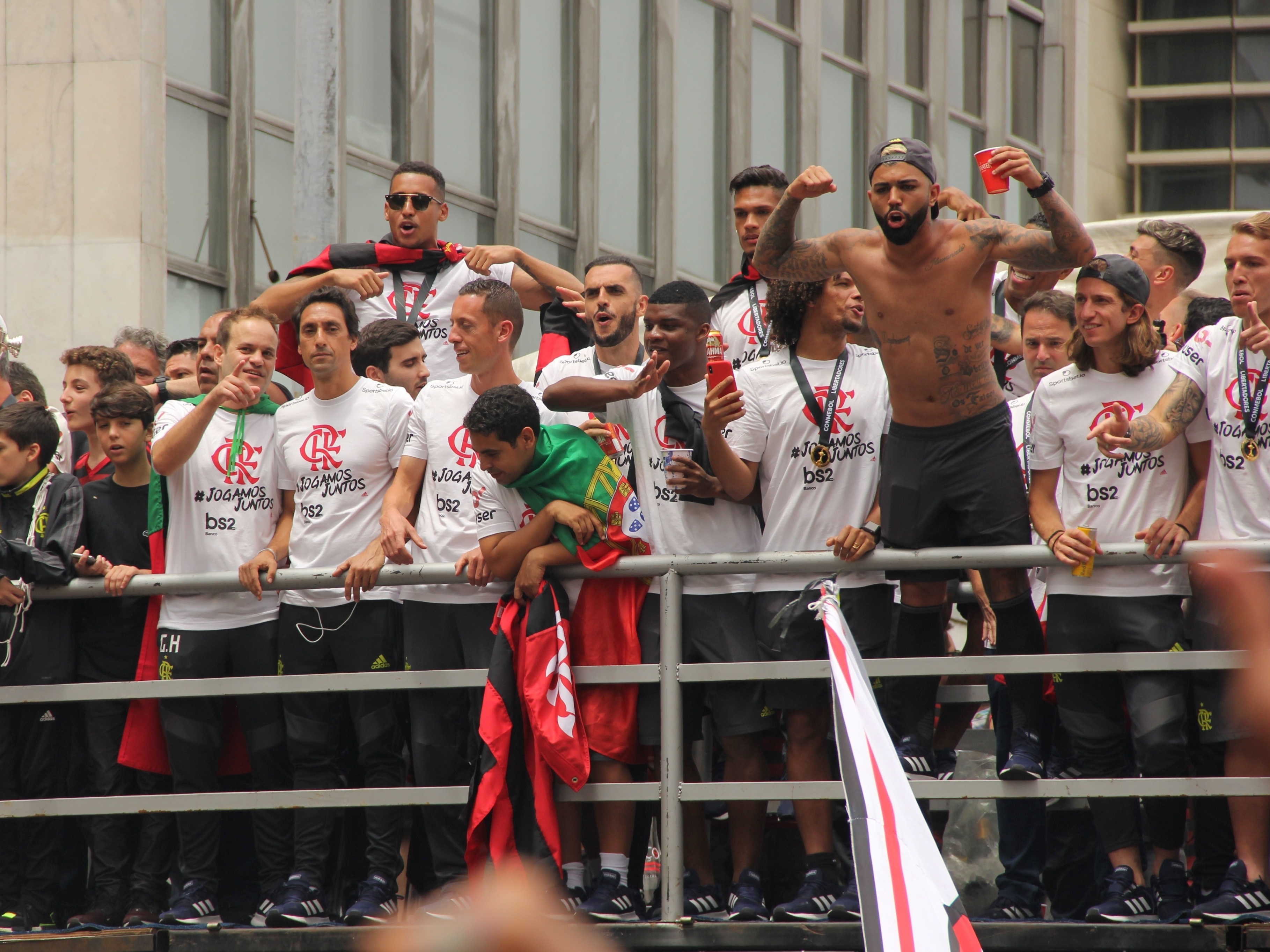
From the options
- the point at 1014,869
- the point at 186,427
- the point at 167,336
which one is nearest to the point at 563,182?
the point at 167,336

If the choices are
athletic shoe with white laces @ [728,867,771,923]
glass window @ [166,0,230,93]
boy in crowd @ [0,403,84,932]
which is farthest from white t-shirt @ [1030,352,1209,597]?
glass window @ [166,0,230,93]

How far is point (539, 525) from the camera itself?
6602 mm

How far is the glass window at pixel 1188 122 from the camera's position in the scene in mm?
33562

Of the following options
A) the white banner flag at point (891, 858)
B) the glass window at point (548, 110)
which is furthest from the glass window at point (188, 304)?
the white banner flag at point (891, 858)

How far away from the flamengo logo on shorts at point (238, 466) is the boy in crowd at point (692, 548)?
4.51 ft

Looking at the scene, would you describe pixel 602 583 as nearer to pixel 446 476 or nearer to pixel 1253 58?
pixel 446 476

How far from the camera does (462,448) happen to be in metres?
7.03

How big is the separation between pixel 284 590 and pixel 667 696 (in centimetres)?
172

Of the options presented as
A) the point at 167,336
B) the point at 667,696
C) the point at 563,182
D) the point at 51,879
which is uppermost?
the point at 563,182

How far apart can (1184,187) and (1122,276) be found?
2903 cm

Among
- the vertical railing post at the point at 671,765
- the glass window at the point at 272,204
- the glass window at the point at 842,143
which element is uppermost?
the glass window at the point at 842,143

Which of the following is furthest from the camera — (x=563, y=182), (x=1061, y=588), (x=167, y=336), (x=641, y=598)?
(x=563, y=182)

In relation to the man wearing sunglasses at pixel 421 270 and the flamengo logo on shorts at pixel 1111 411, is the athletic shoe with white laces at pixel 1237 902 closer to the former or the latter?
the flamengo logo on shorts at pixel 1111 411

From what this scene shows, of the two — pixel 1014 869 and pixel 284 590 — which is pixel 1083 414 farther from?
pixel 284 590
